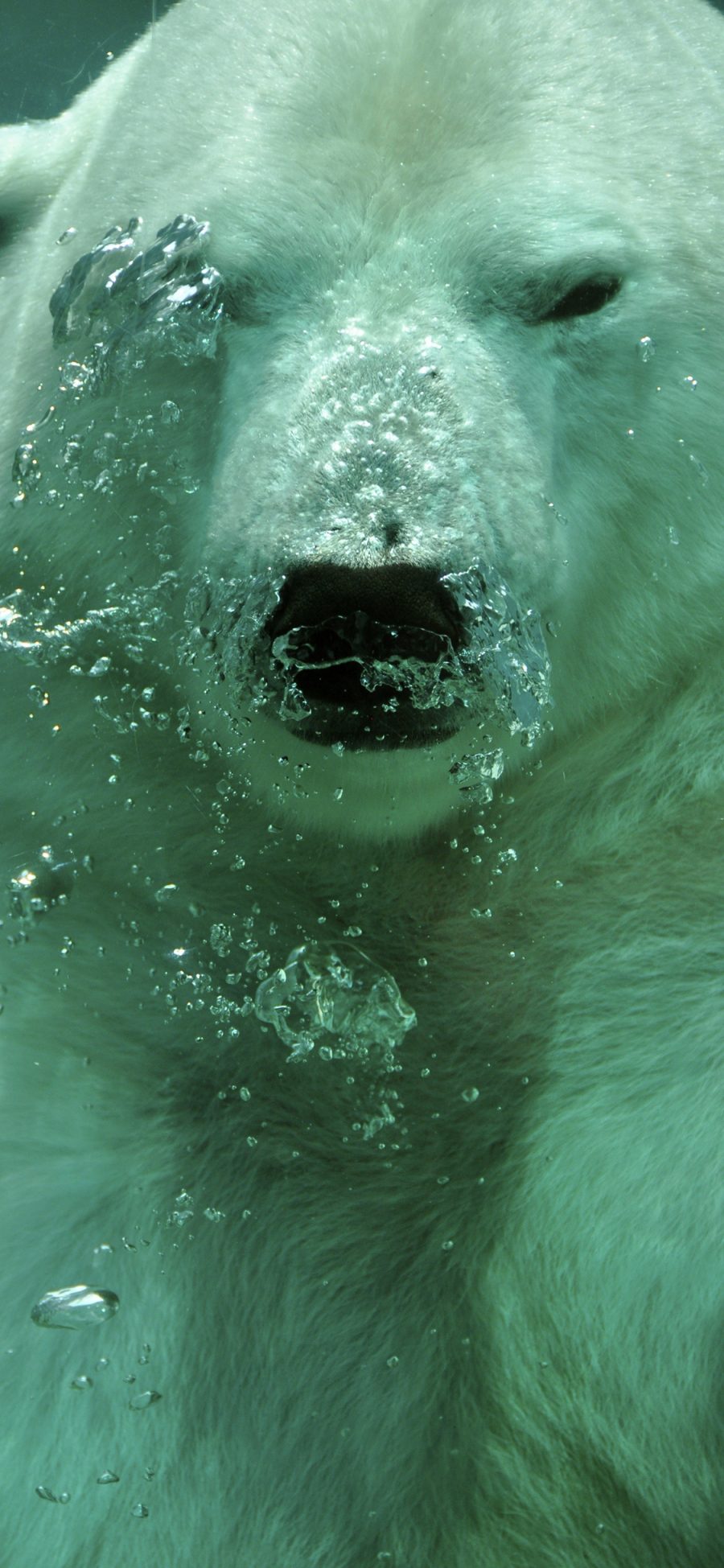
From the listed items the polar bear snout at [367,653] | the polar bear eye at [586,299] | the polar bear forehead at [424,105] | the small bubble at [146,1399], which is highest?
the polar bear forehead at [424,105]

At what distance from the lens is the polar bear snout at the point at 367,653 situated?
1.09 metres

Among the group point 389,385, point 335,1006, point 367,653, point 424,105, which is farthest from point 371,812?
point 424,105

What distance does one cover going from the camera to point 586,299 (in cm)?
143

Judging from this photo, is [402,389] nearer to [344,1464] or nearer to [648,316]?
[648,316]

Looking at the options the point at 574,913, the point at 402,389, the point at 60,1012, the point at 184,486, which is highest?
the point at 402,389

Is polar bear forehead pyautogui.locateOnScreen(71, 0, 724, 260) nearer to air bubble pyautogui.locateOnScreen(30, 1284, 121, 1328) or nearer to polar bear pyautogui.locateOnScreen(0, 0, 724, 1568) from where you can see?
polar bear pyautogui.locateOnScreen(0, 0, 724, 1568)

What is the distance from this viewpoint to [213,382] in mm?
1462

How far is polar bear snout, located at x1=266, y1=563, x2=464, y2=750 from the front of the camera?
3.59ft

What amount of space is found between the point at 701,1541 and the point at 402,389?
3.67 ft

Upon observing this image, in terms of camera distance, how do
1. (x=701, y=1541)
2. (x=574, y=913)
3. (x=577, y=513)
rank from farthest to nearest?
(x=574, y=913), (x=577, y=513), (x=701, y=1541)

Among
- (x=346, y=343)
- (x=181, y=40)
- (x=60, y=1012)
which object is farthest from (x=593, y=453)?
(x=60, y=1012)

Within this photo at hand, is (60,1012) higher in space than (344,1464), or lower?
higher

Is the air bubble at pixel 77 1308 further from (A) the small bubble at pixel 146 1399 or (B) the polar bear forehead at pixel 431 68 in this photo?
(B) the polar bear forehead at pixel 431 68

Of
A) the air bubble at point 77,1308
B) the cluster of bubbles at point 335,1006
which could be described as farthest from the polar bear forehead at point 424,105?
the air bubble at point 77,1308
